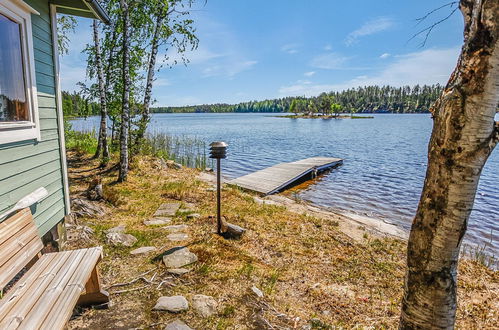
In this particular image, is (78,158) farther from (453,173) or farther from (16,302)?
(453,173)

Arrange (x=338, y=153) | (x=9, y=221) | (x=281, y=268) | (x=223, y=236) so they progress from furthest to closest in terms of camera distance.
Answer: (x=338, y=153) < (x=223, y=236) < (x=281, y=268) < (x=9, y=221)

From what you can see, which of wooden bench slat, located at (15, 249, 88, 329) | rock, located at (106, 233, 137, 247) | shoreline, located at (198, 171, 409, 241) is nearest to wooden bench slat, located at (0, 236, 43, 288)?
wooden bench slat, located at (15, 249, 88, 329)

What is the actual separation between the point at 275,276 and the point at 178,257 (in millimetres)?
1275

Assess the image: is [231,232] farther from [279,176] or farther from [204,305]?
[279,176]

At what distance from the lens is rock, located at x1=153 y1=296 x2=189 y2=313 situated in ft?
9.07

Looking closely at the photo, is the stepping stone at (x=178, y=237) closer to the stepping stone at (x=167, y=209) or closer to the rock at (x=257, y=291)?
the stepping stone at (x=167, y=209)

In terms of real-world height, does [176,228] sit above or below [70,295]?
below

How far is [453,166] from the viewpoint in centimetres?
161

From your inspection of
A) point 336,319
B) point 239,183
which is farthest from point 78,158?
point 336,319

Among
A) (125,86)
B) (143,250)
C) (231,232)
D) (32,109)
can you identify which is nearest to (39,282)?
(143,250)

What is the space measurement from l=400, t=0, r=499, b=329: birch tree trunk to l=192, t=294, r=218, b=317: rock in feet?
5.56

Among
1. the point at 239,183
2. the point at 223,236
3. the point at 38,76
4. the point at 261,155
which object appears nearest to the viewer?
the point at 38,76

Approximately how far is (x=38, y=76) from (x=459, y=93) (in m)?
4.31

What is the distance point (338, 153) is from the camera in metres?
21.0
